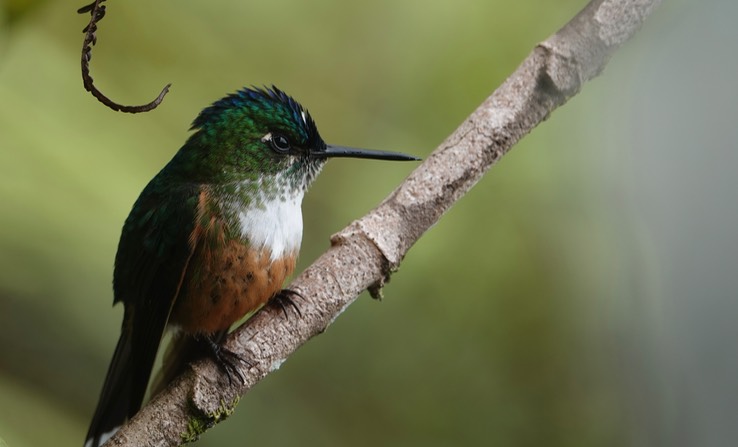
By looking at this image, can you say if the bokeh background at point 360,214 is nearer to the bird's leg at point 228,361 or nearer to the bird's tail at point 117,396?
the bird's tail at point 117,396

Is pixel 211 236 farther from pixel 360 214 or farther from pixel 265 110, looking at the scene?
pixel 360 214

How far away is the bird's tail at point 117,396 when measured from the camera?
2166 mm

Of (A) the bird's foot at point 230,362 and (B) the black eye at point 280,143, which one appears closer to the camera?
(A) the bird's foot at point 230,362

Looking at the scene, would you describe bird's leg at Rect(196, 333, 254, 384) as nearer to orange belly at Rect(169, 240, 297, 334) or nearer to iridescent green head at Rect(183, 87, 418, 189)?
orange belly at Rect(169, 240, 297, 334)

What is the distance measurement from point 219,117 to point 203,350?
0.63m

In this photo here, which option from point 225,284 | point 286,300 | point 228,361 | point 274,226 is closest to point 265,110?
point 274,226

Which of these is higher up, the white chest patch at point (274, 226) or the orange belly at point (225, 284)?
the white chest patch at point (274, 226)

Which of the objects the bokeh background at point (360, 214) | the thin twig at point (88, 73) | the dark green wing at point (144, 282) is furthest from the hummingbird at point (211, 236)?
the thin twig at point (88, 73)

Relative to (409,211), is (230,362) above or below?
below

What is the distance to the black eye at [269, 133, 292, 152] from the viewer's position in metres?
2.32

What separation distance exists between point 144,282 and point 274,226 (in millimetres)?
351

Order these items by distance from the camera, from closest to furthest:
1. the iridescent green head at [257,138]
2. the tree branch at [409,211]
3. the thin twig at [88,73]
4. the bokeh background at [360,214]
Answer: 1. the thin twig at [88,73]
2. the tree branch at [409,211]
3. the iridescent green head at [257,138]
4. the bokeh background at [360,214]

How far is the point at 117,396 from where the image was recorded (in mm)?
2246

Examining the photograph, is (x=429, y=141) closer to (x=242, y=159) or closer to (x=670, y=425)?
(x=242, y=159)
